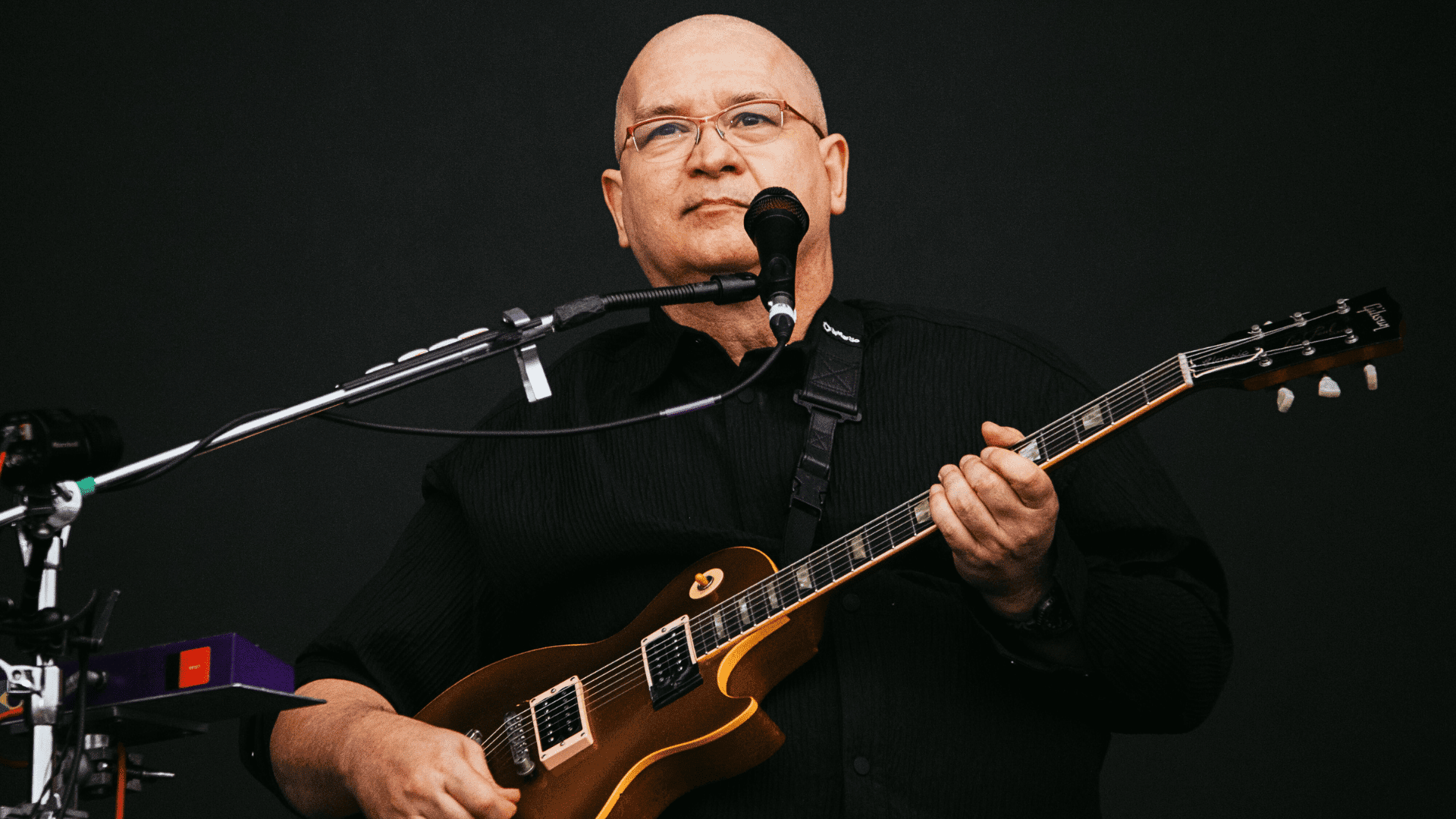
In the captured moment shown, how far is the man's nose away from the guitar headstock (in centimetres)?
84

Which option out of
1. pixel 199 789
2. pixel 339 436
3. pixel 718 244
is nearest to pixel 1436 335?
pixel 718 244

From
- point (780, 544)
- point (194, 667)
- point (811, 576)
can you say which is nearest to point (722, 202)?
point (780, 544)

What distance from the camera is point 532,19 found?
3.49m

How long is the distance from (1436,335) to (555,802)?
2.18 m

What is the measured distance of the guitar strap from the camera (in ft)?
6.41

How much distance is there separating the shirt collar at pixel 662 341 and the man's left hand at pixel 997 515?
0.53m

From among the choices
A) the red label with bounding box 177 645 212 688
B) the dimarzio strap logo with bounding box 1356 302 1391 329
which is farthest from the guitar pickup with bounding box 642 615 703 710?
the dimarzio strap logo with bounding box 1356 302 1391 329

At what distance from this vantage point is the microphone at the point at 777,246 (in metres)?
1.57

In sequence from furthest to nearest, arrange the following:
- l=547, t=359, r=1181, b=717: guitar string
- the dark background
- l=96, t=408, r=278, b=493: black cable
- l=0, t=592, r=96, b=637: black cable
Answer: the dark background < l=547, t=359, r=1181, b=717: guitar string < l=96, t=408, r=278, b=493: black cable < l=0, t=592, r=96, b=637: black cable

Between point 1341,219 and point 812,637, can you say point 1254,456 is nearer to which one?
point 1341,219

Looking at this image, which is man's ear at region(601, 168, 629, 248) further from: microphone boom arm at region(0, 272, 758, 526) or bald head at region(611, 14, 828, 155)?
microphone boom arm at region(0, 272, 758, 526)

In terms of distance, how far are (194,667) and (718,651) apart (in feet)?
2.35

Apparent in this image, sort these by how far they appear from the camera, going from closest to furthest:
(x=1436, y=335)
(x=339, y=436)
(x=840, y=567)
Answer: (x=840, y=567)
(x=1436, y=335)
(x=339, y=436)

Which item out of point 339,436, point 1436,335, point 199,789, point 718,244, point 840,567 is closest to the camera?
point 840,567
